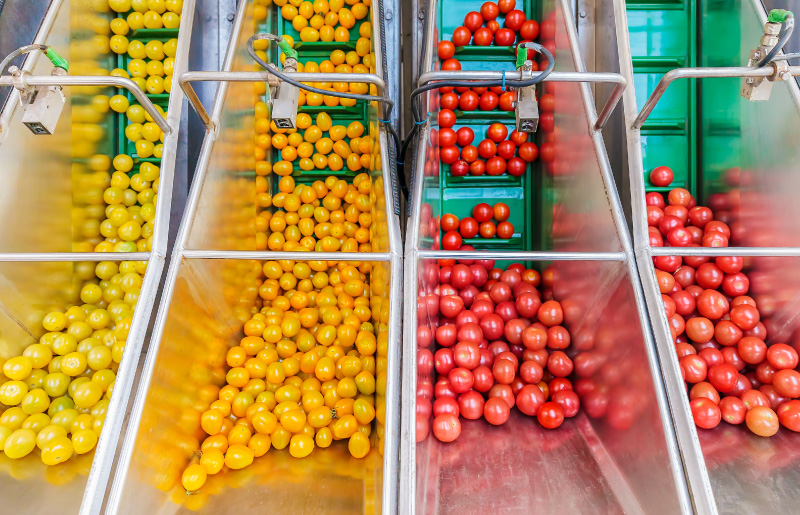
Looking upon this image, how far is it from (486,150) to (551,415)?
1.71 m

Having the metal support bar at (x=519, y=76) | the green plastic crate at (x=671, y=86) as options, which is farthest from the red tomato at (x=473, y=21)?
the metal support bar at (x=519, y=76)

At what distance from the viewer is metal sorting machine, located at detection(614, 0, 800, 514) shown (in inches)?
60.6

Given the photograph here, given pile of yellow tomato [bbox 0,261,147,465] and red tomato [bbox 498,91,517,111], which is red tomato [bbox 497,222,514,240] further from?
pile of yellow tomato [bbox 0,261,147,465]

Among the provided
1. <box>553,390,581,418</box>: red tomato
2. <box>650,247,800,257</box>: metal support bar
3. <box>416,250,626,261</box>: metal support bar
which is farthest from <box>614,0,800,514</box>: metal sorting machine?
<box>553,390,581,418</box>: red tomato

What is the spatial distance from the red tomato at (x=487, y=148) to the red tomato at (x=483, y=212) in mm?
333

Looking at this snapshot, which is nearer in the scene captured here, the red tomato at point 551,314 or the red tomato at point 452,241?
the red tomato at point 551,314

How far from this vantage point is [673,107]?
9.49ft

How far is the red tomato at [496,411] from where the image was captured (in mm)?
1876

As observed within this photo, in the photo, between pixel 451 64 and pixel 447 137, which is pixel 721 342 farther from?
pixel 451 64

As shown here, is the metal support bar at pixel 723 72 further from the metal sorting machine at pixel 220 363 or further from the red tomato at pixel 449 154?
the red tomato at pixel 449 154

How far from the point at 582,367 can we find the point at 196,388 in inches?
66.9

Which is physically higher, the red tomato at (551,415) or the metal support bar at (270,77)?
the metal support bar at (270,77)

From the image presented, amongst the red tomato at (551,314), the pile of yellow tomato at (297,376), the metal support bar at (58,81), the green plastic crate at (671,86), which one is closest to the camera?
the metal support bar at (58,81)

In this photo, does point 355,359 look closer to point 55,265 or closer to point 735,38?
point 55,265
